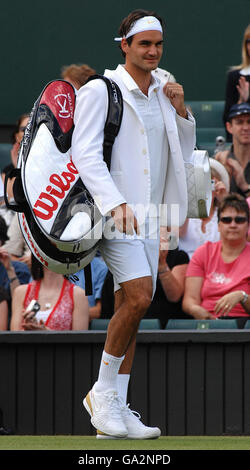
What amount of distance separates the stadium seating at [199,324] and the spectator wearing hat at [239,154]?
1.84 m

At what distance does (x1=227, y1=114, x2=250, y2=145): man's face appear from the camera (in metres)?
9.04

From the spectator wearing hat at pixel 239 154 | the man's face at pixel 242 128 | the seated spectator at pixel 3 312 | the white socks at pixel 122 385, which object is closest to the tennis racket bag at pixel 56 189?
the white socks at pixel 122 385

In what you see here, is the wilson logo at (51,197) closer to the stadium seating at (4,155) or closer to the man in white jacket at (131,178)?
the man in white jacket at (131,178)

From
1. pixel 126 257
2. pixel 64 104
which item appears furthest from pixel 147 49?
pixel 126 257

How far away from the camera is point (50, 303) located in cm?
749

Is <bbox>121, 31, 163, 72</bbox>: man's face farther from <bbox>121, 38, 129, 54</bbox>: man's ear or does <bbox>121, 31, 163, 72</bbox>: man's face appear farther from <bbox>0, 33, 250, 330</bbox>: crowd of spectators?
<bbox>0, 33, 250, 330</bbox>: crowd of spectators

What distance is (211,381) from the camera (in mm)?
6730

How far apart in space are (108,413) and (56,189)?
3.87ft

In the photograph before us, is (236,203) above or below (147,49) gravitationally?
below

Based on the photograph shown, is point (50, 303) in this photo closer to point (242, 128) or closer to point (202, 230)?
point (202, 230)

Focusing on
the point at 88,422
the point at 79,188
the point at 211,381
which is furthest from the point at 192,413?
the point at 79,188

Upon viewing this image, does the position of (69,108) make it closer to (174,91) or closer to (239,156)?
(174,91)

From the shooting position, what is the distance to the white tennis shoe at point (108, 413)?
17.7 ft

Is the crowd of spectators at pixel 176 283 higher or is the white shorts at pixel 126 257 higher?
the white shorts at pixel 126 257
